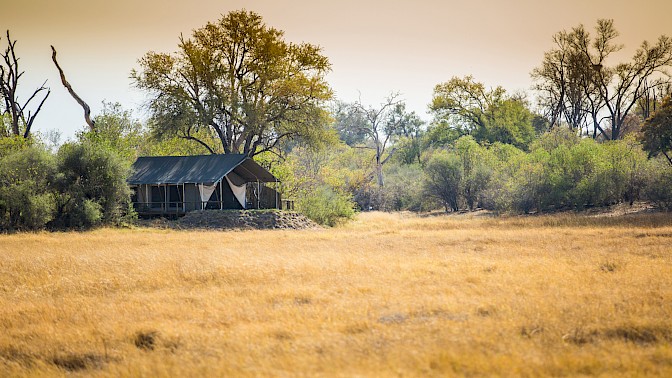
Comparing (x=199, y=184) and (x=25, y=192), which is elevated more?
(x=199, y=184)

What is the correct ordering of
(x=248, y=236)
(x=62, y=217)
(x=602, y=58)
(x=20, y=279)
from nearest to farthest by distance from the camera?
1. (x=20, y=279)
2. (x=248, y=236)
3. (x=62, y=217)
4. (x=602, y=58)

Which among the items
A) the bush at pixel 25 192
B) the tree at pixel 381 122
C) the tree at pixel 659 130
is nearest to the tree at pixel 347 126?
the tree at pixel 381 122

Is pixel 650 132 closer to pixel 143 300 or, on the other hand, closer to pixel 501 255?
pixel 501 255

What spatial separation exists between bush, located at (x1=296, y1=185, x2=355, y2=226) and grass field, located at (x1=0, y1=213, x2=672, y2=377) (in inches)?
937

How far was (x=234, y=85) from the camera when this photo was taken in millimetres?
52125

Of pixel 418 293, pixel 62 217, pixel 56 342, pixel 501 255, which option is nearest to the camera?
pixel 56 342

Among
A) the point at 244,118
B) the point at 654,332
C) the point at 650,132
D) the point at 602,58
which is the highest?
the point at 602,58

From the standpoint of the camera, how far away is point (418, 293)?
13.8m

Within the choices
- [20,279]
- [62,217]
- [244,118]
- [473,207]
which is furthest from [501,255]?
[473,207]

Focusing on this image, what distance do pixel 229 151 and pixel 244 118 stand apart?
4.00 m

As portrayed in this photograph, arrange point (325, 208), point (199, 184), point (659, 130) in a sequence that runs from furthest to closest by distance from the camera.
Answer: point (325, 208) → point (199, 184) → point (659, 130)

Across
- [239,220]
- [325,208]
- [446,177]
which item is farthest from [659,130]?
[239,220]

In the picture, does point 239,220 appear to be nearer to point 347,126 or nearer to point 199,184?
point 199,184

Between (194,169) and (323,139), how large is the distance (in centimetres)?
1103
